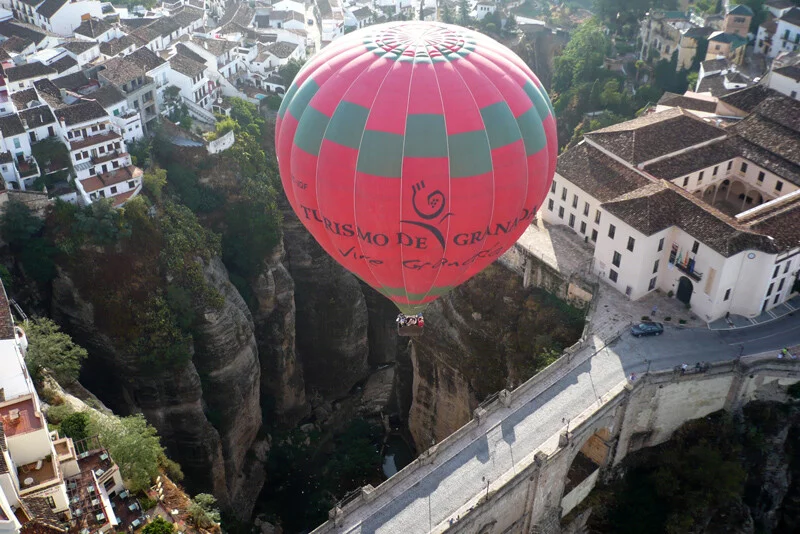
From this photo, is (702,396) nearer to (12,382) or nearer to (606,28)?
(12,382)

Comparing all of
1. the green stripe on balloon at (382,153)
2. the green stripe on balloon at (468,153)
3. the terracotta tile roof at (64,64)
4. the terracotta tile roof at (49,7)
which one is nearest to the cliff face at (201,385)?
the terracotta tile roof at (64,64)

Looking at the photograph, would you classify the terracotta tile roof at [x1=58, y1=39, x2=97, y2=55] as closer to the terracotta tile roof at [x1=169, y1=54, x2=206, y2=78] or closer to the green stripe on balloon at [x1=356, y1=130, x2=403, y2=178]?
the terracotta tile roof at [x1=169, y1=54, x2=206, y2=78]

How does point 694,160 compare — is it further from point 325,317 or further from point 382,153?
point 325,317

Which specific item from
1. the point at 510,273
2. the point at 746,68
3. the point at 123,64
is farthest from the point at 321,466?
the point at 746,68

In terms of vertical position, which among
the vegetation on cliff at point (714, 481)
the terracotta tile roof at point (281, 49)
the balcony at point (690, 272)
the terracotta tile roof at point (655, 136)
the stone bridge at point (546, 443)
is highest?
the terracotta tile roof at point (655, 136)

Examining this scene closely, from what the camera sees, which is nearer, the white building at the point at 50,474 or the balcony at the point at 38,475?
the white building at the point at 50,474

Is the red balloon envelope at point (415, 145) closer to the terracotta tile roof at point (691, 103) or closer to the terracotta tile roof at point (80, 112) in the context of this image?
the terracotta tile roof at point (80, 112)
